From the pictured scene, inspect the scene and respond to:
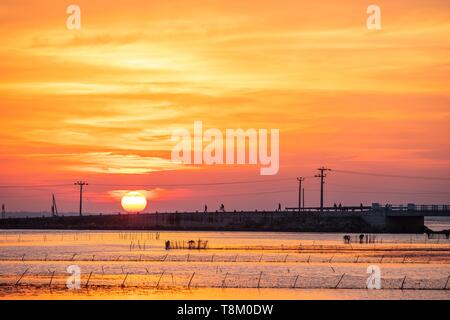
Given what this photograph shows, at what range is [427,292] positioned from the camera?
241 ft

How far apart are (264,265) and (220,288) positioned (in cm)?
2807

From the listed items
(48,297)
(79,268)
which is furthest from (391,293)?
(79,268)

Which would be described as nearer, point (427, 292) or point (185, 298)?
point (185, 298)
